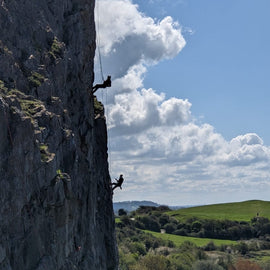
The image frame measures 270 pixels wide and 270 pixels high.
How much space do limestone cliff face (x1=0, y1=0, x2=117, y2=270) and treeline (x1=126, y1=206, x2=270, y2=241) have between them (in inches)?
4082

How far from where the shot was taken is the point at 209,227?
142 meters

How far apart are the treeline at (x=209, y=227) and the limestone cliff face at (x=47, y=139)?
10367 cm

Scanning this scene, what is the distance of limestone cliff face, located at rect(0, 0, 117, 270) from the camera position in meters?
20.8

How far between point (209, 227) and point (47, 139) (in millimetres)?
124288

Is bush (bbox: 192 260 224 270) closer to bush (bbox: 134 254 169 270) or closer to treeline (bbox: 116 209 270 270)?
treeline (bbox: 116 209 270 270)

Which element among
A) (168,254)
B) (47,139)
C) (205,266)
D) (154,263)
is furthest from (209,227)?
(47,139)

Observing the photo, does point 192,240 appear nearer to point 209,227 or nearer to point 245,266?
point 209,227

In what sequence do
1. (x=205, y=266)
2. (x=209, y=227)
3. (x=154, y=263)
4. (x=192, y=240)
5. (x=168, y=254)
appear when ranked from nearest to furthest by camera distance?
(x=154, y=263), (x=205, y=266), (x=168, y=254), (x=192, y=240), (x=209, y=227)

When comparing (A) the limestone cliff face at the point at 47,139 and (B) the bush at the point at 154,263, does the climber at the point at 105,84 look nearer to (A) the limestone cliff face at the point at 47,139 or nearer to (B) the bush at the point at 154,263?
(A) the limestone cliff face at the point at 47,139

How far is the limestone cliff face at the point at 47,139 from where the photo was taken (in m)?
20.8

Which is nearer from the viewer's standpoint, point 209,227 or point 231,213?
point 209,227

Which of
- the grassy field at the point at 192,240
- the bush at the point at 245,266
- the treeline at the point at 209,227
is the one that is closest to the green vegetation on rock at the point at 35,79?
the bush at the point at 245,266

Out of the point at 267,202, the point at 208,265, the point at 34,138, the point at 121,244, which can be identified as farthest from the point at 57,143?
the point at 267,202

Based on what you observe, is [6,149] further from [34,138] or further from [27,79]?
[27,79]
